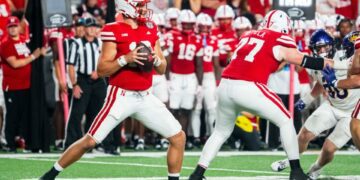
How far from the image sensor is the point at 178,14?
17.0 m

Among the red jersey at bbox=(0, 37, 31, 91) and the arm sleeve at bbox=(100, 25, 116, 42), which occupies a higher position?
the arm sleeve at bbox=(100, 25, 116, 42)

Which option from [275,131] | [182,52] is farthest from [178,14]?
[275,131]

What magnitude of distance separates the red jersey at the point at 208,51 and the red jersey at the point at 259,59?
6.25 m

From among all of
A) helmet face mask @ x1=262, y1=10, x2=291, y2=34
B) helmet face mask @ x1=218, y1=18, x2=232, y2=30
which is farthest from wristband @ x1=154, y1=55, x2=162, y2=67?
helmet face mask @ x1=218, y1=18, x2=232, y2=30

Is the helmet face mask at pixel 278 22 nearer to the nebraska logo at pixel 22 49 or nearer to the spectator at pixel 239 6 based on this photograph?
the nebraska logo at pixel 22 49

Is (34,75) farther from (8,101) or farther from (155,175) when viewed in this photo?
(155,175)

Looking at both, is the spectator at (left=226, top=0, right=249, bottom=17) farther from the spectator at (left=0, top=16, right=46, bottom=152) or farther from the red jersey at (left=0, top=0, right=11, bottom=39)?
the spectator at (left=0, top=16, right=46, bottom=152)

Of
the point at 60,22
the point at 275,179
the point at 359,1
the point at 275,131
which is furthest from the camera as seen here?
the point at 359,1

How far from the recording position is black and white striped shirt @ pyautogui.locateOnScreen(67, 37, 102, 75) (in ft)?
49.1

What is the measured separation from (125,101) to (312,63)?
179cm

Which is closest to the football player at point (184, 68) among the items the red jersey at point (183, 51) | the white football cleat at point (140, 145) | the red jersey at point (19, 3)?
the red jersey at point (183, 51)

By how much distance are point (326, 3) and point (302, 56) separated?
26.8ft

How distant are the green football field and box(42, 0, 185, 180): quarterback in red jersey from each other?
152cm

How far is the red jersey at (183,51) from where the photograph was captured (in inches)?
657
